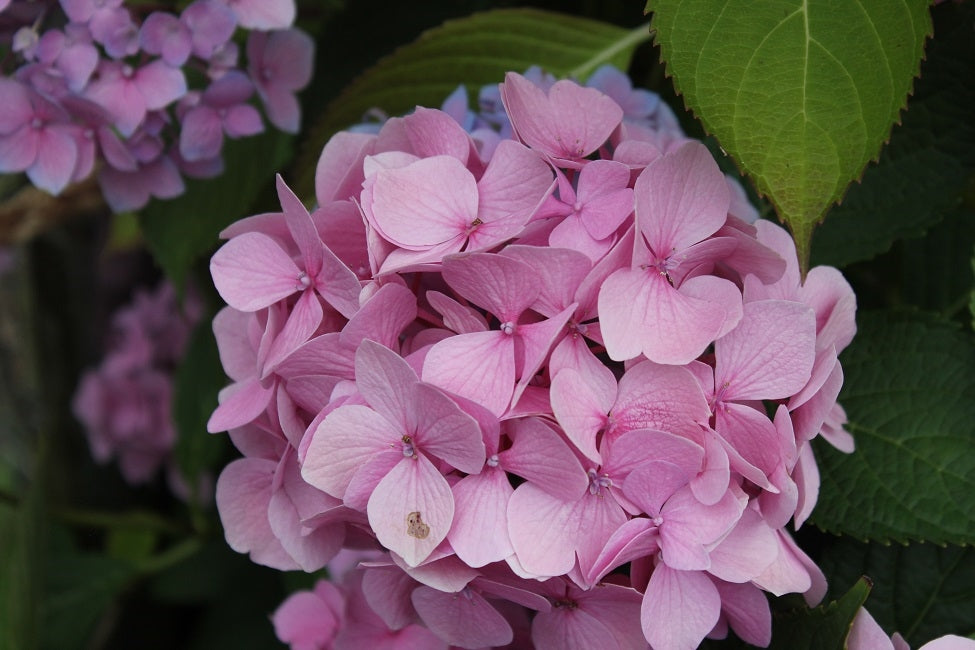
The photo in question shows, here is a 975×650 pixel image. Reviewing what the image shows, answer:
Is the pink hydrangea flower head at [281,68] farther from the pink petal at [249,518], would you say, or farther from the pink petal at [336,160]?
the pink petal at [249,518]

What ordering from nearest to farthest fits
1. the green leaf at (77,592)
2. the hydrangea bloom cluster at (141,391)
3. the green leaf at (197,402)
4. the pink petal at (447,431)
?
the pink petal at (447,431), the green leaf at (197,402), the green leaf at (77,592), the hydrangea bloom cluster at (141,391)

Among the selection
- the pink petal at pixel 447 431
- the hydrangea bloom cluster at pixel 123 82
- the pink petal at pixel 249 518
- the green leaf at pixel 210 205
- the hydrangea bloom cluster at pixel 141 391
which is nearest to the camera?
the pink petal at pixel 447 431

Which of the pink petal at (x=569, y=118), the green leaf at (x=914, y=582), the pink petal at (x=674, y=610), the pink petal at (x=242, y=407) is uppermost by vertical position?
the pink petal at (x=569, y=118)

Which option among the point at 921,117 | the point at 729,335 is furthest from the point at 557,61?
the point at 729,335

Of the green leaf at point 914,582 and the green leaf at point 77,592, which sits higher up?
the green leaf at point 914,582

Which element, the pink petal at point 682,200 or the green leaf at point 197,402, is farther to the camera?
the green leaf at point 197,402

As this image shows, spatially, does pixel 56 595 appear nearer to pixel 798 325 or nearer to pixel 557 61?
pixel 557 61

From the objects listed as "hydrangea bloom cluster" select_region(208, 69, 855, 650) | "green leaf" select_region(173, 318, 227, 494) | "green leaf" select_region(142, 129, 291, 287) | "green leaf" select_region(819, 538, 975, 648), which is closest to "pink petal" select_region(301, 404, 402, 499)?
"hydrangea bloom cluster" select_region(208, 69, 855, 650)

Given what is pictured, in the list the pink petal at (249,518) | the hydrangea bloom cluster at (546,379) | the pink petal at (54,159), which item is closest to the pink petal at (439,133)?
the hydrangea bloom cluster at (546,379)
